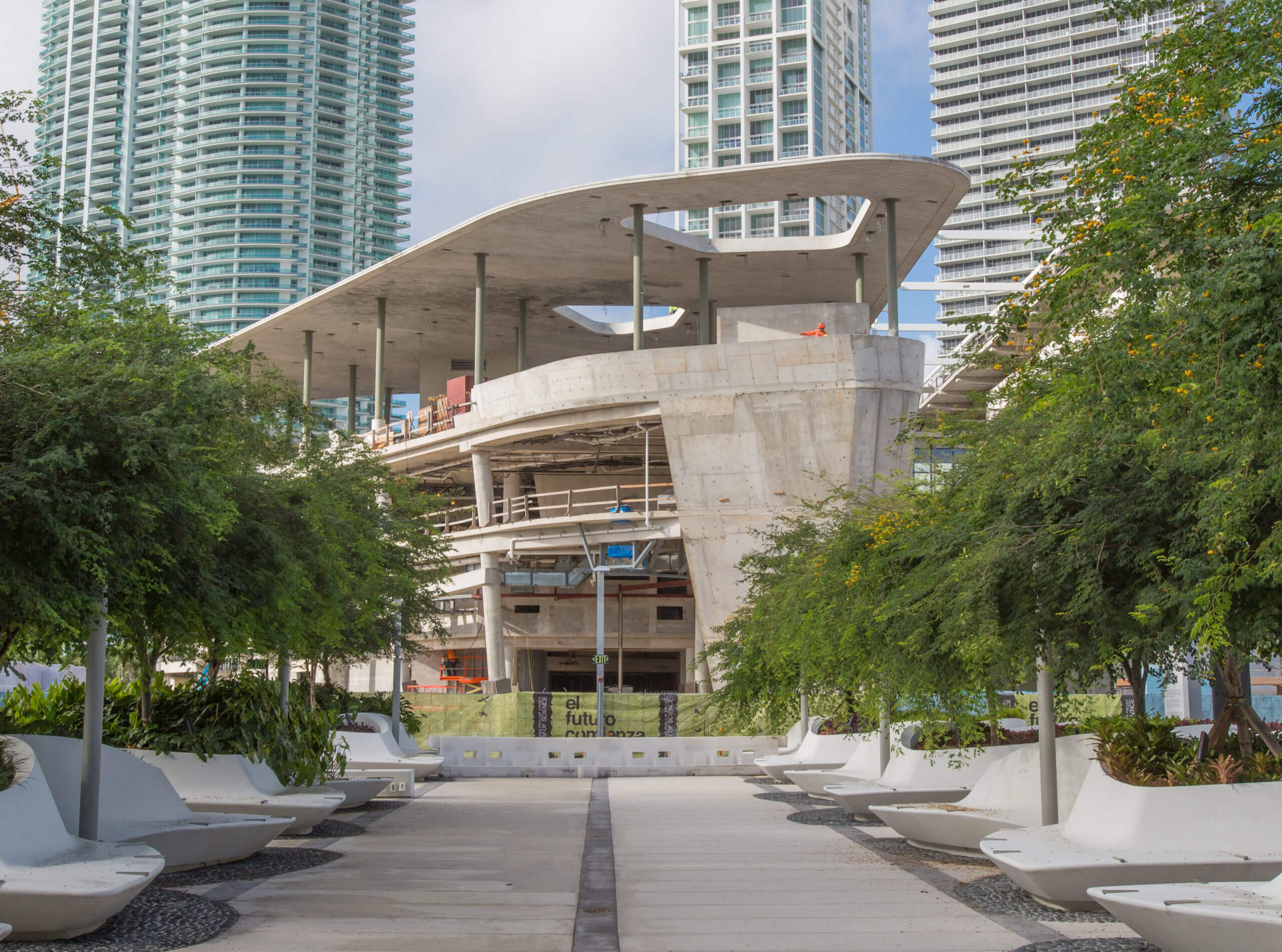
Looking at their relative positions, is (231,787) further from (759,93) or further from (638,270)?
(759,93)

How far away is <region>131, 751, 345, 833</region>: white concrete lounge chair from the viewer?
1466 centimetres

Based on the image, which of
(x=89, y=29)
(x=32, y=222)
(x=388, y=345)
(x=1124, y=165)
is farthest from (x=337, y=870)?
(x=89, y=29)

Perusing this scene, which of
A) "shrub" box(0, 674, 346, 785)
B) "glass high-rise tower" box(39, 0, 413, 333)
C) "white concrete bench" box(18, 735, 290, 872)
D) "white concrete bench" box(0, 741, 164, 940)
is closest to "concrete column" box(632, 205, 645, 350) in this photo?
"shrub" box(0, 674, 346, 785)

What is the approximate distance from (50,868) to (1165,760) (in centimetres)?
876

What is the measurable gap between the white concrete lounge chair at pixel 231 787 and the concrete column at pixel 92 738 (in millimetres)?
3243

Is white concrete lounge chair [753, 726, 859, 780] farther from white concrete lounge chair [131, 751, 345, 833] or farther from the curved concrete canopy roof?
the curved concrete canopy roof

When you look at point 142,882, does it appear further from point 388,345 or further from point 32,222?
point 388,345

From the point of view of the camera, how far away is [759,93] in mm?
126375

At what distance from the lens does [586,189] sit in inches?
1543

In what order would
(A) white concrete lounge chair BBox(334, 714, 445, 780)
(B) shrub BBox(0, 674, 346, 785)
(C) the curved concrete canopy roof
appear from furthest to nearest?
(C) the curved concrete canopy roof
(A) white concrete lounge chair BBox(334, 714, 445, 780)
(B) shrub BBox(0, 674, 346, 785)

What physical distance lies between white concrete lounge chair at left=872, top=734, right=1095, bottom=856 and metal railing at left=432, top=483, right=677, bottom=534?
1763cm

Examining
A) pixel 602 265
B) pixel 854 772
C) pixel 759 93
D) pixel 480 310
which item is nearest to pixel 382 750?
pixel 854 772

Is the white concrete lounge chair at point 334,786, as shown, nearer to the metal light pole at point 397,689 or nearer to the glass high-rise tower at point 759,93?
the metal light pole at point 397,689

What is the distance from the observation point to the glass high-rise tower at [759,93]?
12444 centimetres
